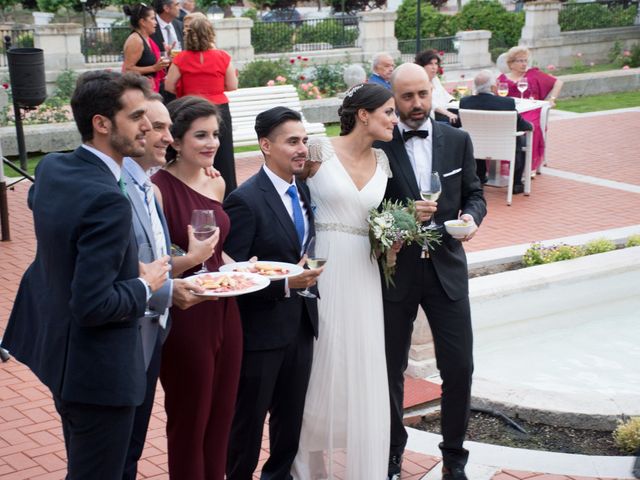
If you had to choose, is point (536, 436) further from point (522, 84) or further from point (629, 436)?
point (522, 84)

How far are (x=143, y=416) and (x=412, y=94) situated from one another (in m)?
2.18

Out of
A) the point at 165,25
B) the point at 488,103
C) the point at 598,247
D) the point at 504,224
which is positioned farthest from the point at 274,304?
the point at 488,103

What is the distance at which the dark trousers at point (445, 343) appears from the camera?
5.05 m

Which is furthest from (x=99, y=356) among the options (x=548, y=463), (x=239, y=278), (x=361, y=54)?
(x=361, y=54)

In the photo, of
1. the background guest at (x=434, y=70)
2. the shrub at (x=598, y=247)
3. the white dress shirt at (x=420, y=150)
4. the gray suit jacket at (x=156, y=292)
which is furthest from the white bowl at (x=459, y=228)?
the background guest at (x=434, y=70)

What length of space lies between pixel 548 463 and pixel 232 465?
6.13 ft

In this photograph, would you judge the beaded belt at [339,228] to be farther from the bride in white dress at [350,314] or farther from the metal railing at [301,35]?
the metal railing at [301,35]

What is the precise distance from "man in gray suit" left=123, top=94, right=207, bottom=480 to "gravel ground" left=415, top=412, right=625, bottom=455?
244 centimetres

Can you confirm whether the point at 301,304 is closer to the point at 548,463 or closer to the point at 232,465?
the point at 232,465

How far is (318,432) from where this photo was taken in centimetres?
492

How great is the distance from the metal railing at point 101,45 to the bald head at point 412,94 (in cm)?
2127

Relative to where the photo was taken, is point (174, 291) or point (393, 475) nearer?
point (174, 291)

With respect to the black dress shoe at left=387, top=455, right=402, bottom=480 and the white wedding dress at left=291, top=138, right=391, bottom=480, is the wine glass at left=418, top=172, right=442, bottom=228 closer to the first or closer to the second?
the white wedding dress at left=291, top=138, right=391, bottom=480

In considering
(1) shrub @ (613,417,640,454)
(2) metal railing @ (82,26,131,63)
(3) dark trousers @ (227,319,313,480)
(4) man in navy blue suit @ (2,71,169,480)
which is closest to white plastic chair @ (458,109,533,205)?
(1) shrub @ (613,417,640,454)
